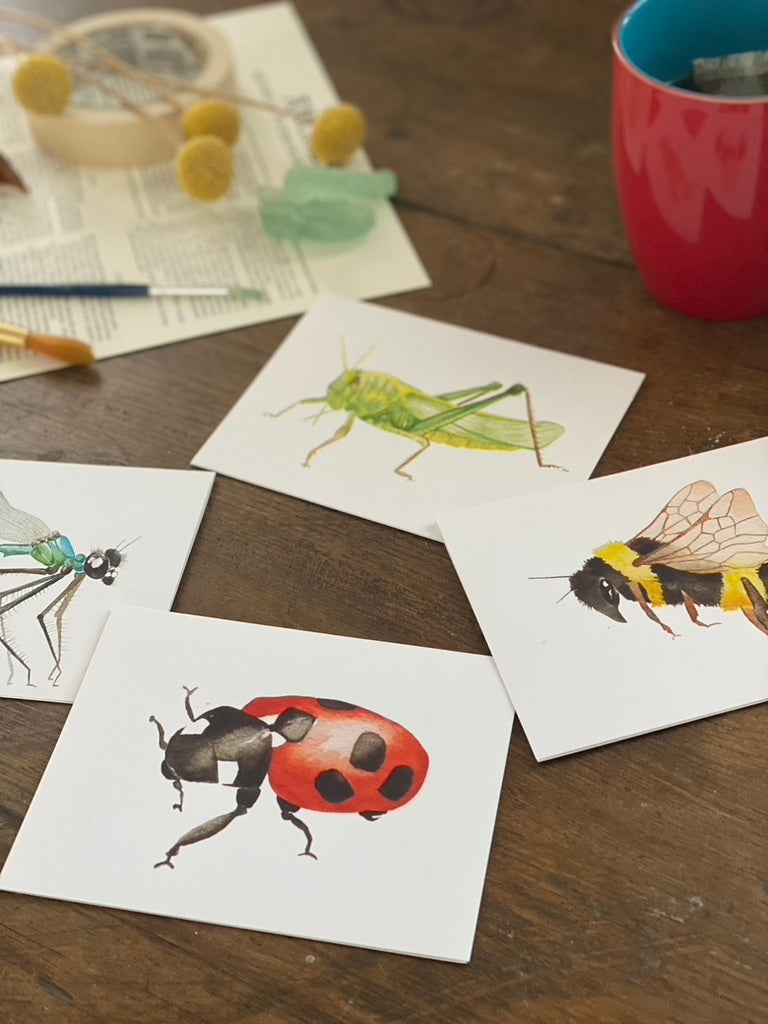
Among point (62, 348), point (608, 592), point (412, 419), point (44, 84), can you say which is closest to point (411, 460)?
point (412, 419)

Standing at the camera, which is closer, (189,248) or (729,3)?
(729,3)

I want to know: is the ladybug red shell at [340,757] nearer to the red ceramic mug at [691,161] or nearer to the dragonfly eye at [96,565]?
the dragonfly eye at [96,565]

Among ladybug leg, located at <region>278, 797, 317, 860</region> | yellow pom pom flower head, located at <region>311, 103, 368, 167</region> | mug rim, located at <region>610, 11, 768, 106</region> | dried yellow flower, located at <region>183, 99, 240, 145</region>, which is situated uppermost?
mug rim, located at <region>610, 11, 768, 106</region>

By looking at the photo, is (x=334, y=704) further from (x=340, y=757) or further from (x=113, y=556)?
(x=113, y=556)

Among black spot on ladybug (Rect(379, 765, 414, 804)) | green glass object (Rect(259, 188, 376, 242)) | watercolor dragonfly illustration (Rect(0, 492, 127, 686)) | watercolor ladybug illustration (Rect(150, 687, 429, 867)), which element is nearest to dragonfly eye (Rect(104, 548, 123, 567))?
watercolor dragonfly illustration (Rect(0, 492, 127, 686))

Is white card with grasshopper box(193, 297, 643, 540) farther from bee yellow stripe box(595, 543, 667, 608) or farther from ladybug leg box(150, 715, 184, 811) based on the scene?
ladybug leg box(150, 715, 184, 811)

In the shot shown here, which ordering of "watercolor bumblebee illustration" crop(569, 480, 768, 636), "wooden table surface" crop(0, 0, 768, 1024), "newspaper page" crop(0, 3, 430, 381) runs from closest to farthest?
1. "wooden table surface" crop(0, 0, 768, 1024)
2. "watercolor bumblebee illustration" crop(569, 480, 768, 636)
3. "newspaper page" crop(0, 3, 430, 381)

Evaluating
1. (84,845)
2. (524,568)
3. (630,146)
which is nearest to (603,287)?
(630,146)

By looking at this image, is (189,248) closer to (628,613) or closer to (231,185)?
(231,185)
